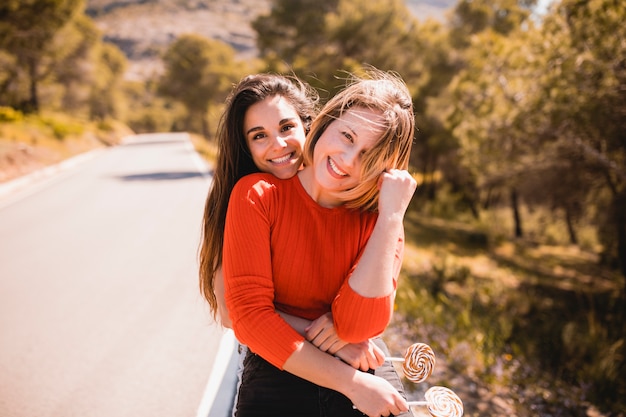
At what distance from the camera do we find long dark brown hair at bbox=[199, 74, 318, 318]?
6.58 ft

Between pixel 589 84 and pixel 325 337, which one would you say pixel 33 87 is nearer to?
pixel 589 84

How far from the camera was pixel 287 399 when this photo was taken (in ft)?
5.35

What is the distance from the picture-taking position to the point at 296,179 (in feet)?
6.31

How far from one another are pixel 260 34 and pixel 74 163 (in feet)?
33.1

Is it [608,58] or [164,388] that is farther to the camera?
[608,58]

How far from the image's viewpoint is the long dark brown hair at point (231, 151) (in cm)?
201

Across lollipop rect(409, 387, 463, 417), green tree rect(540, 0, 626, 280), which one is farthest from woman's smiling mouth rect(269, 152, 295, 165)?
green tree rect(540, 0, 626, 280)

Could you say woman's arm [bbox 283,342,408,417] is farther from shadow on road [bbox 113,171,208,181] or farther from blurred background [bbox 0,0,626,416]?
shadow on road [bbox 113,171,208,181]

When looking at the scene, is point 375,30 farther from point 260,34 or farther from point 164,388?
point 164,388

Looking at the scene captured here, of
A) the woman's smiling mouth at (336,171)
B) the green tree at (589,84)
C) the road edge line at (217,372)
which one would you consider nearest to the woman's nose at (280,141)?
the woman's smiling mouth at (336,171)

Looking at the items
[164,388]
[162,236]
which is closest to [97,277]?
[162,236]

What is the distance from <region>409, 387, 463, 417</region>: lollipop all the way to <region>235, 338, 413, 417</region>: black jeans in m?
0.12

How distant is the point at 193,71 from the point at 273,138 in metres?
38.6

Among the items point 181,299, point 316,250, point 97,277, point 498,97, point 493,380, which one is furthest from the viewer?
point 498,97
